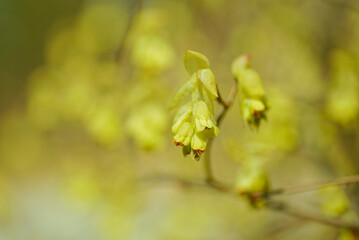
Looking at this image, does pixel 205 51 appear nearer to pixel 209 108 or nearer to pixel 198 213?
pixel 198 213

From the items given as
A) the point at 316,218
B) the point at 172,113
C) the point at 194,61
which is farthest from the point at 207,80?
the point at 172,113

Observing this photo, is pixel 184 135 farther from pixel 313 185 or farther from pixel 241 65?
pixel 313 185

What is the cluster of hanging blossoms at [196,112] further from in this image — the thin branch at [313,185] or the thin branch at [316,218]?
the thin branch at [316,218]

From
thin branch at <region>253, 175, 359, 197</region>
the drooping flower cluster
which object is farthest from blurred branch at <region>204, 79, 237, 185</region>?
thin branch at <region>253, 175, 359, 197</region>

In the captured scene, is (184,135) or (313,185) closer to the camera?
(184,135)

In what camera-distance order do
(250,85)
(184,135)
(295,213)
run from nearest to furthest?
(184,135)
(250,85)
(295,213)

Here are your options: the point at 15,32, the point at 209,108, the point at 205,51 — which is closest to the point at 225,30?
the point at 205,51
